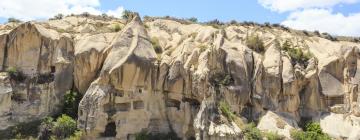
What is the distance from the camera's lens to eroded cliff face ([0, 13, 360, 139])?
36219 millimetres

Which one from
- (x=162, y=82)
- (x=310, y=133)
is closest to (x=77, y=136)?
(x=162, y=82)

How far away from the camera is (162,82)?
37375mm

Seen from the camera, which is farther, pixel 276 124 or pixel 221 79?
pixel 221 79

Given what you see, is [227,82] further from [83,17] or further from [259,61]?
[83,17]

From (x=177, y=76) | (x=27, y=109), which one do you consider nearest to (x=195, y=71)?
(x=177, y=76)

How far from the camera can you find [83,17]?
153 feet

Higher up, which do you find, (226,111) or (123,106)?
(123,106)

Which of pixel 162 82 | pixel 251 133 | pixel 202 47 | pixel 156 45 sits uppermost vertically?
pixel 156 45

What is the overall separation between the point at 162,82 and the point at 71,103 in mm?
6902

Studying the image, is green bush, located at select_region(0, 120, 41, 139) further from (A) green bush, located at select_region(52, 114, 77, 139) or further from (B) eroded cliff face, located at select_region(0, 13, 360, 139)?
(A) green bush, located at select_region(52, 114, 77, 139)

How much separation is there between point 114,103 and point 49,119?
466 cm

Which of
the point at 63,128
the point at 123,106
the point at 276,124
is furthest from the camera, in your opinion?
the point at 123,106

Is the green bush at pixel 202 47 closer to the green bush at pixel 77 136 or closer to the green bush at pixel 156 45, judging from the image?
the green bush at pixel 156 45

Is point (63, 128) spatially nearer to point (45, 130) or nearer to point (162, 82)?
point (45, 130)
